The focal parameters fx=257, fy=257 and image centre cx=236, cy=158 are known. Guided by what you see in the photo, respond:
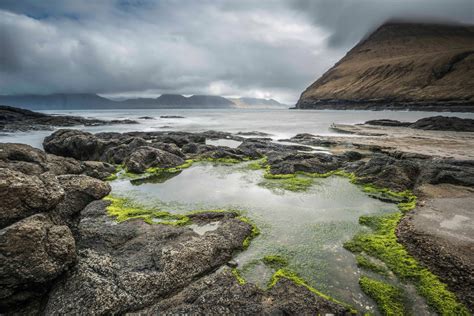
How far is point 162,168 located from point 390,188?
1809cm

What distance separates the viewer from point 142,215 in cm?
1363

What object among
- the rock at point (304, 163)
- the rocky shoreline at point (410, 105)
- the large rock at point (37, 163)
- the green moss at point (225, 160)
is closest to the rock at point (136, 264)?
the large rock at point (37, 163)

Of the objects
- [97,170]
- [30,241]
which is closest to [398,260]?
[30,241]

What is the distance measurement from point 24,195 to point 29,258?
1.94 m

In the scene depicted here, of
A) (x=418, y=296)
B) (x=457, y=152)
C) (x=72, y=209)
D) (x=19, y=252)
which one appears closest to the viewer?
(x=19, y=252)

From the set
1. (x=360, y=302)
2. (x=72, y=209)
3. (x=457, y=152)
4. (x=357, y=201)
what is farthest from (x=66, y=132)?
(x=457, y=152)

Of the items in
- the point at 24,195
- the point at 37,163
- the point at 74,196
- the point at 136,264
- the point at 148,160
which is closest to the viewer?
the point at 24,195

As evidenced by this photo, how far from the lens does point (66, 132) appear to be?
3409 cm

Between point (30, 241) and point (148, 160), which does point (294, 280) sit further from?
point (148, 160)

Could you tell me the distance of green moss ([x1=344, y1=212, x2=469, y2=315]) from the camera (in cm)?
731

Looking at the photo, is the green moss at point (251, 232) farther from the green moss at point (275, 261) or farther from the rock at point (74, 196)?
the rock at point (74, 196)

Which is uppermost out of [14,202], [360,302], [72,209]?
[14,202]

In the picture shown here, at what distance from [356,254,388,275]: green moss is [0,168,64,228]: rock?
1033 cm

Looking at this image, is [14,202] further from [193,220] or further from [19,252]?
[193,220]
